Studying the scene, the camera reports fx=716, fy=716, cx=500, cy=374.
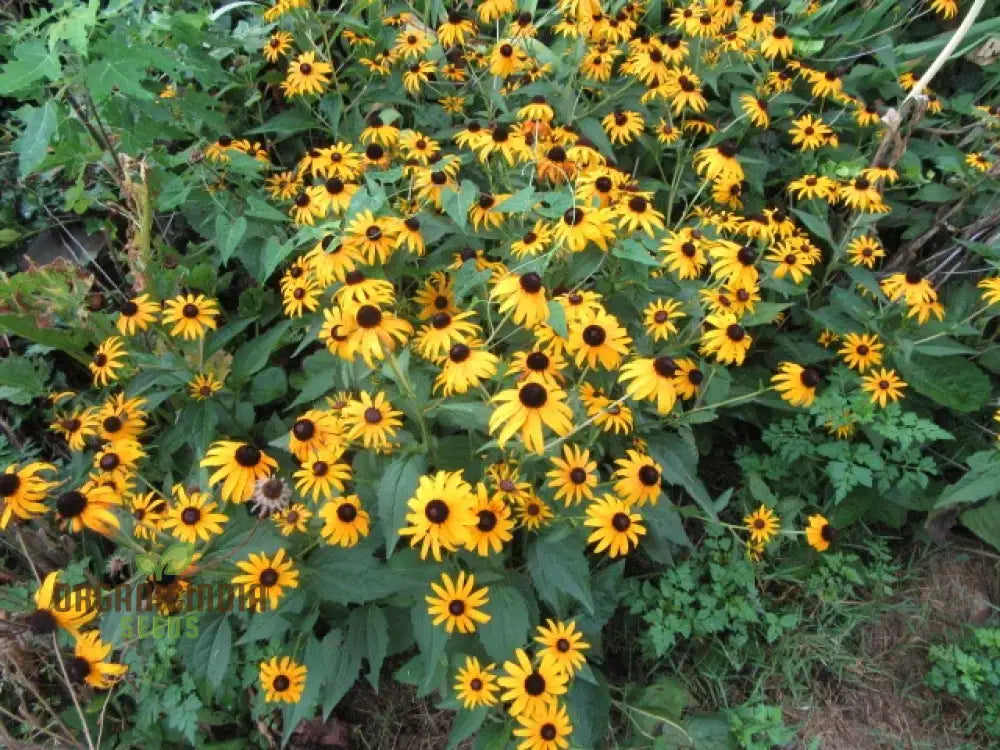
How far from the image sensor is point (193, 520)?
68.3 inches

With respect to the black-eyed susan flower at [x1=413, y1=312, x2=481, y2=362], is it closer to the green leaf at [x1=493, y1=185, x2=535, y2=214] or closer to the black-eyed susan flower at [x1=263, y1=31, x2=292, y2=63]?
the green leaf at [x1=493, y1=185, x2=535, y2=214]

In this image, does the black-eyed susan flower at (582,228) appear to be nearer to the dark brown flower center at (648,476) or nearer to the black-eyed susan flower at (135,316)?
the dark brown flower center at (648,476)

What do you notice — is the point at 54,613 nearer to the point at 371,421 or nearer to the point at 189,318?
the point at 371,421

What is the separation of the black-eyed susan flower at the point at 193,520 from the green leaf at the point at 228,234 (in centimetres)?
88

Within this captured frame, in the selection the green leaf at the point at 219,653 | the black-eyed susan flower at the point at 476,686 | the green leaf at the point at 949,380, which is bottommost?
the green leaf at the point at 949,380

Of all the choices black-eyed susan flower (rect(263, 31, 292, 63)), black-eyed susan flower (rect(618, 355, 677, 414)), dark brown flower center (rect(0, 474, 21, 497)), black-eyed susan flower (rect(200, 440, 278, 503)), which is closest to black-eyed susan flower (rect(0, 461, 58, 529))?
dark brown flower center (rect(0, 474, 21, 497))

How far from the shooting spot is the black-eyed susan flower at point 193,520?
68.1 inches

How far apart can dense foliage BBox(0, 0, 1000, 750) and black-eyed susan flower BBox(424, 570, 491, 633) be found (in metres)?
0.01

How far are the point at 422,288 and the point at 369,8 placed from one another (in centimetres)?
163

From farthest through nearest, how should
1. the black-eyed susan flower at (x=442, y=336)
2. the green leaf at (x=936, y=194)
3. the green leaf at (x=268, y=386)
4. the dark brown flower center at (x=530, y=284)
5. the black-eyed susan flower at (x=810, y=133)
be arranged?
the black-eyed susan flower at (x=810, y=133)
the green leaf at (x=936, y=194)
the green leaf at (x=268, y=386)
the black-eyed susan flower at (x=442, y=336)
the dark brown flower center at (x=530, y=284)

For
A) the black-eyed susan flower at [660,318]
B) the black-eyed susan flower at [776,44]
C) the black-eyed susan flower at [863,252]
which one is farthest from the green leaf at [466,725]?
the black-eyed susan flower at [776,44]

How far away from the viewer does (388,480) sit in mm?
1693

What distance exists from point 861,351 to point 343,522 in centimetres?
175

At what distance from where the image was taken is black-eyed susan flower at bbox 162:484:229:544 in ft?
5.68
